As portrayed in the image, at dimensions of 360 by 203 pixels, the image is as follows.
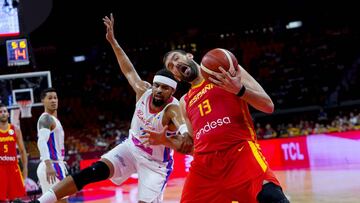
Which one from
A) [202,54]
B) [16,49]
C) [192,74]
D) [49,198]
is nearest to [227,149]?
[192,74]

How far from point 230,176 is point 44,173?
2901mm

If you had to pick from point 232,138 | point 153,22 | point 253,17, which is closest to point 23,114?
point 232,138

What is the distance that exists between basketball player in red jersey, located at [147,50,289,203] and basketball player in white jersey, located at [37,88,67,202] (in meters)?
2.21

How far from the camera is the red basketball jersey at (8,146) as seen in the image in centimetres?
775

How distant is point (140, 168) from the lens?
521 centimetres

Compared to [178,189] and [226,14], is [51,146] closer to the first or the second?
[178,189]

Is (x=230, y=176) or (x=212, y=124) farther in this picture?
(x=212, y=124)

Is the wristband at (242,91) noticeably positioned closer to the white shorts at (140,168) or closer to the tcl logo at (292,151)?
the white shorts at (140,168)

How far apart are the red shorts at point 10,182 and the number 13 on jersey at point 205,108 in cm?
465

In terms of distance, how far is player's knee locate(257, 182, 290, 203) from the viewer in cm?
355

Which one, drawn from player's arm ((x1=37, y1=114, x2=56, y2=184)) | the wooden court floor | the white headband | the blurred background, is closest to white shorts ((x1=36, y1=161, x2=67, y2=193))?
player's arm ((x1=37, y1=114, x2=56, y2=184))

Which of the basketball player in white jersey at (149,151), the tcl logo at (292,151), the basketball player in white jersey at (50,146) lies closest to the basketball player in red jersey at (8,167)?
the basketball player in white jersey at (50,146)

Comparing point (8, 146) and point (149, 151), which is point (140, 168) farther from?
point (8, 146)

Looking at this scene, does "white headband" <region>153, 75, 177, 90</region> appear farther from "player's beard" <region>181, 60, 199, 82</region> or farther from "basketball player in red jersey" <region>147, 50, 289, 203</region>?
"basketball player in red jersey" <region>147, 50, 289, 203</region>
